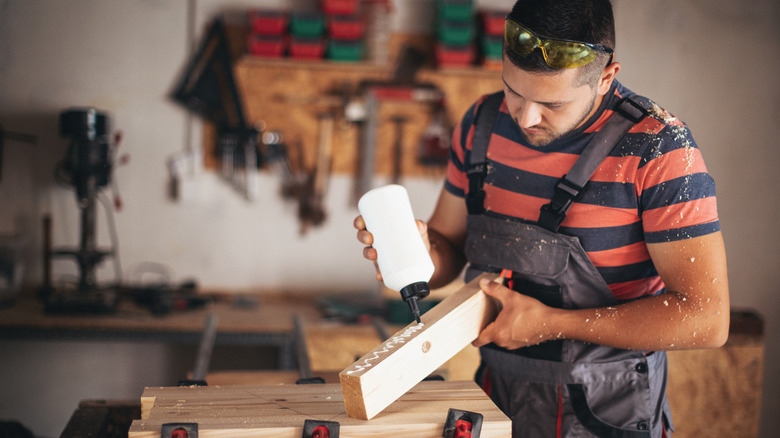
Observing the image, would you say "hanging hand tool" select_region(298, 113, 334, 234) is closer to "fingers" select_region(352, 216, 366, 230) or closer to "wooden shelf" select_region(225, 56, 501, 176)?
"wooden shelf" select_region(225, 56, 501, 176)

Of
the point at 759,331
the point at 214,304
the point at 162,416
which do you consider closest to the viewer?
the point at 162,416

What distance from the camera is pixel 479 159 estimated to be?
57.9 inches

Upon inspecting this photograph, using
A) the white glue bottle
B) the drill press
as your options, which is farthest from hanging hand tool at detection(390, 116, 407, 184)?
the white glue bottle

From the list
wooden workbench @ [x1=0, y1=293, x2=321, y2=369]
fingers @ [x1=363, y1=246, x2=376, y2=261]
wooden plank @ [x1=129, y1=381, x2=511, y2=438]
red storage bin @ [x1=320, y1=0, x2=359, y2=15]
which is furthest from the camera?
red storage bin @ [x1=320, y1=0, x2=359, y2=15]

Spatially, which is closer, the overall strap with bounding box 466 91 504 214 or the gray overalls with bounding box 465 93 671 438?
the gray overalls with bounding box 465 93 671 438

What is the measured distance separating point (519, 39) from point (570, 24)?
0.32ft

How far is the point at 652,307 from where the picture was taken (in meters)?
1.21

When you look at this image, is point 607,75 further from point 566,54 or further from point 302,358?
point 302,358

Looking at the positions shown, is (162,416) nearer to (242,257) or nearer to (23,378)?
(242,257)

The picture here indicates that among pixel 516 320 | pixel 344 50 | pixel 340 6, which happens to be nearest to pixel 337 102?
pixel 344 50

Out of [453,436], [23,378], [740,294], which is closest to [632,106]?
[453,436]

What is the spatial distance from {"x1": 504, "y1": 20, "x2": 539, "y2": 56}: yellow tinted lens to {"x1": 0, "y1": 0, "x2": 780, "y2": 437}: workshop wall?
247cm

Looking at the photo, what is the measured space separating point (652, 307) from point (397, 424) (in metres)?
0.56

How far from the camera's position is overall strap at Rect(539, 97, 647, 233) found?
4.18 ft
